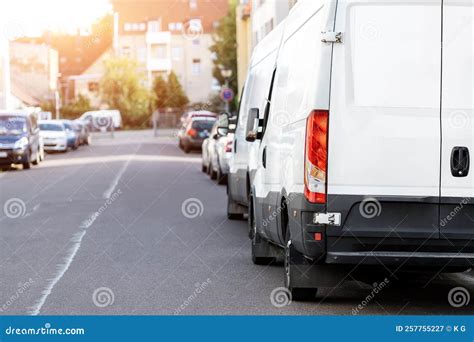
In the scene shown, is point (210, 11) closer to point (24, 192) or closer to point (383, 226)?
point (24, 192)

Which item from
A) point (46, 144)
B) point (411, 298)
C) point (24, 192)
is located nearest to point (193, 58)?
point (46, 144)

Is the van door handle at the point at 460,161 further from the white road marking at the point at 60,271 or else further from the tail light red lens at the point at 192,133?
the tail light red lens at the point at 192,133

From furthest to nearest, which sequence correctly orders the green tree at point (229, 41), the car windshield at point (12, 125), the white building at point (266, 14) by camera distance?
the green tree at point (229, 41)
the white building at point (266, 14)
the car windshield at point (12, 125)

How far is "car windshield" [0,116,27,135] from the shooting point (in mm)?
38031

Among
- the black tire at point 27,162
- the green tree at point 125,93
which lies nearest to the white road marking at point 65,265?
the black tire at point 27,162

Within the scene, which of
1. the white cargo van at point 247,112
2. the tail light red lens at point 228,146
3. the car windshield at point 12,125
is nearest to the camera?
the white cargo van at point 247,112

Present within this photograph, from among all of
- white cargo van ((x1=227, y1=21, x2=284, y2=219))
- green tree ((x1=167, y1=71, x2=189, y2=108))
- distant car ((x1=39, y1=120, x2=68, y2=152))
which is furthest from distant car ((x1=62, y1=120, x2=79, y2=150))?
green tree ((x1=167, y1=71, x2=189, y2=108))

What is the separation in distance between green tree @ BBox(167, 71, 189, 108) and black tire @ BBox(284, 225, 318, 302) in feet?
351

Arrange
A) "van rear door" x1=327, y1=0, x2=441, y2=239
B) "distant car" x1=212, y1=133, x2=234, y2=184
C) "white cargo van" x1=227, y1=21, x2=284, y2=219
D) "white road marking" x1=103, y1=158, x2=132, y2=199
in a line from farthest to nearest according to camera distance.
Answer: "distant car" x1=212, y1=133, x2=234, y2=184
"white road marking" x1=103, y1=158, x2=132, y2=199
"white cargo van" x1=227, y1=21, x2=284, y2=219
"van rear door" x1=327, y1=0, x2=441, y2=239

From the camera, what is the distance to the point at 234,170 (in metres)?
Result: 16.9

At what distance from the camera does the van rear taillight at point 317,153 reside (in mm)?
8664

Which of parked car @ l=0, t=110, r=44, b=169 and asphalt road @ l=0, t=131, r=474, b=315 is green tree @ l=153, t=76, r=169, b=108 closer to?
parked car @ l=0, t=110, r=44, b=169

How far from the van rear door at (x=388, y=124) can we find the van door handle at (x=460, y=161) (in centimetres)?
12

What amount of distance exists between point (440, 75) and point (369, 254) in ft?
4.62
